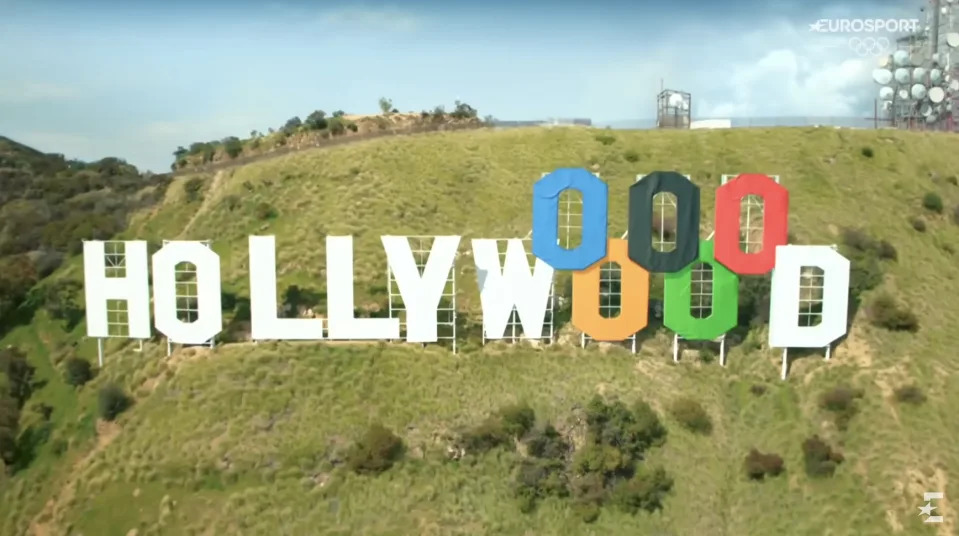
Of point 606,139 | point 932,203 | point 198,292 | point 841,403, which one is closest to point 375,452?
point 198,292

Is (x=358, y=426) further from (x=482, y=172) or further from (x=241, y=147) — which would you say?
(x=241, y=147)

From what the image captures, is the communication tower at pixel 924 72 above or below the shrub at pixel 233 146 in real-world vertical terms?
above

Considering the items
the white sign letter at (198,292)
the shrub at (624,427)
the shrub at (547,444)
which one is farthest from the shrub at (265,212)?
the shrub at (624,427)

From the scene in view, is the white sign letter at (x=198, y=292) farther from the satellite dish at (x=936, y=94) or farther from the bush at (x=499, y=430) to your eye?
the satellite dish at (x=936, y=94)

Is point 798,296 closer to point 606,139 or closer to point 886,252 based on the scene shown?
point 886,252

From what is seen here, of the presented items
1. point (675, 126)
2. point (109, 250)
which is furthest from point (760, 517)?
point (109, 250)

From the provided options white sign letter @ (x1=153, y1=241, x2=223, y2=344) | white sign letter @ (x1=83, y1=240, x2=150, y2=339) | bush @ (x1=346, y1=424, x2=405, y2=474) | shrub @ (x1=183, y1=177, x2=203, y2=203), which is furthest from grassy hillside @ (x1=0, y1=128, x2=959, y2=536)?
shrub @ (x1=183, y1=177, x2=203, y2=203)

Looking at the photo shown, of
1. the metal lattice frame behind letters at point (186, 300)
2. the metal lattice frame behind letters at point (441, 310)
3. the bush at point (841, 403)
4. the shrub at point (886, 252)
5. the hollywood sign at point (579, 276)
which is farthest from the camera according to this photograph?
the shrub at point (886, 252)
